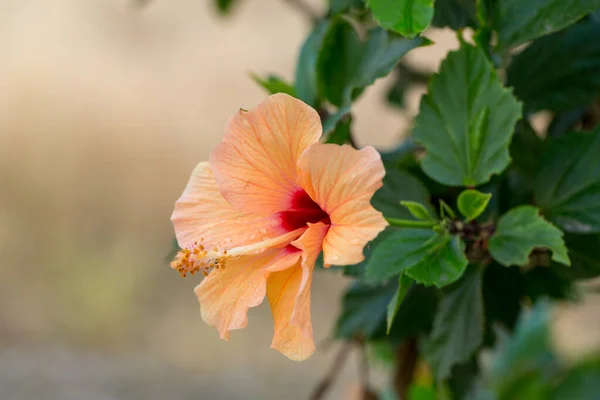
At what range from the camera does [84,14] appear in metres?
2.90

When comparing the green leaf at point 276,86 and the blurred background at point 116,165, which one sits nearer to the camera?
Result: the green leaf at point 276,86

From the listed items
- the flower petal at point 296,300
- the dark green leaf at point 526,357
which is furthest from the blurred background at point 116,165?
the flower petal at point 296,300

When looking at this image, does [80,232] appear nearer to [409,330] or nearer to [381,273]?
[409,330]

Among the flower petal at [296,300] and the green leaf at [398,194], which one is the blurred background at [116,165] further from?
the flower petal at [296,300]

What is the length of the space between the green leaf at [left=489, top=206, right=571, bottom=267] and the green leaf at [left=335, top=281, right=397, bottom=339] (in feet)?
0.75

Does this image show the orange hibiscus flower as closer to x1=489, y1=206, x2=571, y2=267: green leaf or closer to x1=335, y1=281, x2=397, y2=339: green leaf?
x1=489, y1=206, x2=571, y2=267: green leaf

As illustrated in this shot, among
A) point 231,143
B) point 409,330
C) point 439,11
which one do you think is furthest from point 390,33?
point 409,330

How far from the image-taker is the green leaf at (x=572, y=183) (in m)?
0.58

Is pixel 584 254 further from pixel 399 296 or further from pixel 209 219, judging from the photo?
pixel 209 219

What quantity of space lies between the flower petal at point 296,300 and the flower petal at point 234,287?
0.5 inches

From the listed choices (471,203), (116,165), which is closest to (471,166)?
(471,203)

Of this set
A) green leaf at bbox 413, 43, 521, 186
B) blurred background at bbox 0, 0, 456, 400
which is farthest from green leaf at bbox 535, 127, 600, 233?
blurred background at bbox 0, 0, 456, 400

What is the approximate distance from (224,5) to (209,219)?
694mm

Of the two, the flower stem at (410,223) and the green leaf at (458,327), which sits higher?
the flower stem at (410,223)
